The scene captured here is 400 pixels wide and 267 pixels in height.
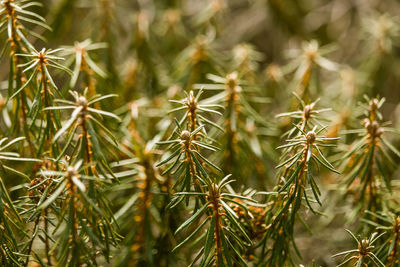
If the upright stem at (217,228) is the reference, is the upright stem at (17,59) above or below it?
above

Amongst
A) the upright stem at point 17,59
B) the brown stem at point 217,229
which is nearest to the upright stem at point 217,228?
the brown stem at point 217,229

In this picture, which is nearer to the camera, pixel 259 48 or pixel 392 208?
pixel 392 208

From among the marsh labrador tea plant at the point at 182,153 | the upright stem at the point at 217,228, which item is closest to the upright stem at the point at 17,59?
the marsh labrador tea plant at the point at 182,153

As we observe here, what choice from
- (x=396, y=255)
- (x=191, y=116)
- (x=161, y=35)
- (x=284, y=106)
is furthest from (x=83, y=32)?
(x=396, y=255)

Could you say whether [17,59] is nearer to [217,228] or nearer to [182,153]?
[182,153]

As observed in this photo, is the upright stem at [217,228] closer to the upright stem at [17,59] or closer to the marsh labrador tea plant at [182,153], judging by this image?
the marsh labrador tea plant at [182,153]

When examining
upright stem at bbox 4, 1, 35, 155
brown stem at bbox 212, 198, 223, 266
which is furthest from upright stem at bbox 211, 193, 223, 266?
upright stem at bbox 4, 1, 35, 155

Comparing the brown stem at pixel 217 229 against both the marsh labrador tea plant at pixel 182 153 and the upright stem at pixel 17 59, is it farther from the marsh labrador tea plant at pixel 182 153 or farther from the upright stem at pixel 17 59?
the upright stem at pixel 17 59

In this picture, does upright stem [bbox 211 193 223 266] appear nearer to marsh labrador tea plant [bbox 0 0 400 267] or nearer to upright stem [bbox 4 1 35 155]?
marsh labrador tea plant [bbox 0 0 400 267]

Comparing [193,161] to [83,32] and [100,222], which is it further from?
[83,32]
